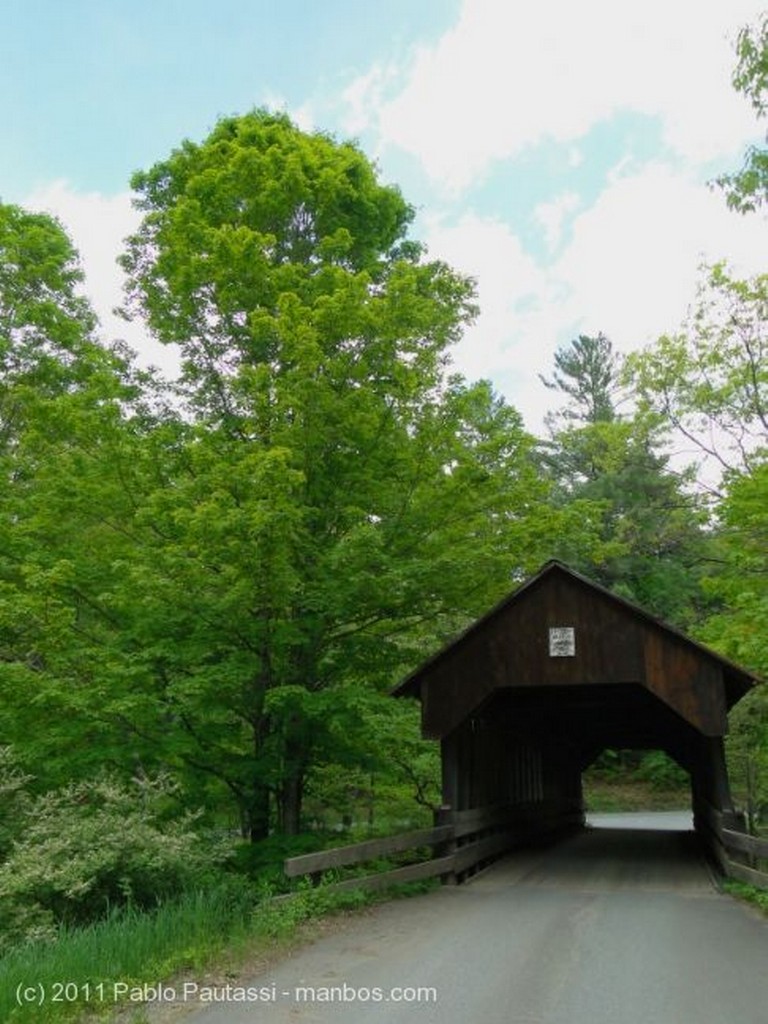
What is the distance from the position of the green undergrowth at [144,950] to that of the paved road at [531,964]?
1.33ft

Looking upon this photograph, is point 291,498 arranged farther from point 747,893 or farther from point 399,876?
point 747,893

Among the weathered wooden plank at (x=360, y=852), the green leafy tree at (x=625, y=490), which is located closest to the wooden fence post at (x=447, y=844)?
the weathered wooden plank at (x=360, y=852)

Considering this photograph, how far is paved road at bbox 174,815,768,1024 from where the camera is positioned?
17.1 feet

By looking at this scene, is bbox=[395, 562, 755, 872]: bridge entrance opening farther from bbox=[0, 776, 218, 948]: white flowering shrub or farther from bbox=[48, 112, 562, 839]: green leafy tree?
bbox=[0, 776, 218, 948]: white flowering shrub

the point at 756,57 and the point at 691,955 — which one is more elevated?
the point at 756,57

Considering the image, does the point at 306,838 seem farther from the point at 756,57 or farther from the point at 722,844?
the point at 756,57

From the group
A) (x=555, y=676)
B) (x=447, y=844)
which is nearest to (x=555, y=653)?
(x=555, y=676)

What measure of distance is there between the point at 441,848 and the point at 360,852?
269 centimetres

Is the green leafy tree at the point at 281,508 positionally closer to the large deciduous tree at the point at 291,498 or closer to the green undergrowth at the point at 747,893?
the large deciduous tree at the point at 291,498

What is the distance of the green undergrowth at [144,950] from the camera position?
515 cm

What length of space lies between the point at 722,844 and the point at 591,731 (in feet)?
39.2

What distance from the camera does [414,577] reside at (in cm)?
1038

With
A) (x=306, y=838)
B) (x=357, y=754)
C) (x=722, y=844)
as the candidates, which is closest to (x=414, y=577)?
(x=357, y=754)

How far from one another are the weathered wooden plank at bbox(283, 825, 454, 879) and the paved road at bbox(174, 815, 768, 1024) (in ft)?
1.84
